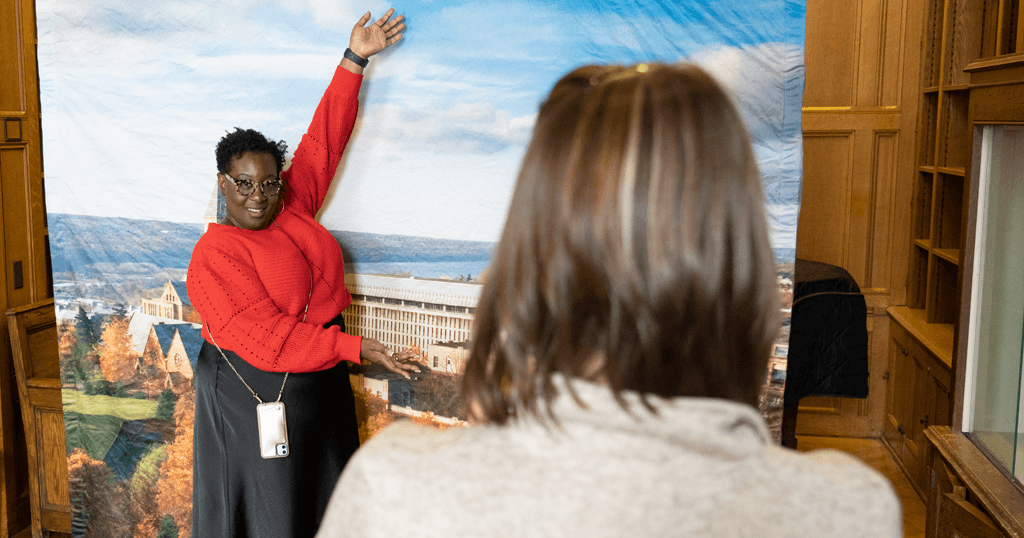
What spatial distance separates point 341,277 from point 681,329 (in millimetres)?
1808

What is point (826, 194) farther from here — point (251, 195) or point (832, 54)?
point (251, 195)

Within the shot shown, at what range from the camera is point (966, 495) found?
74.6 inches

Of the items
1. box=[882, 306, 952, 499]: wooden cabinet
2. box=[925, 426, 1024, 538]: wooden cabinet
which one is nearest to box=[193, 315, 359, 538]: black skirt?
box=[925, 426, 1024, 538]: wooden cabinet

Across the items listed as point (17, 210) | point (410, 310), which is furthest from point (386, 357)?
point (17, 210)

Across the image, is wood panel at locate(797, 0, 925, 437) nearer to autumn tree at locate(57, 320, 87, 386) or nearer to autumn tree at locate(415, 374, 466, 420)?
autumn tree at locate(415, 374, 466, 420)

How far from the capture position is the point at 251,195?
6.70 feet

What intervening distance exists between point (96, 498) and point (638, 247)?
2.64m

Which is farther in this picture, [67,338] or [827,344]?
[827,344]

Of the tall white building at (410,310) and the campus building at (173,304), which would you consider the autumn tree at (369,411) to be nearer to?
the tall white building at (410,310)

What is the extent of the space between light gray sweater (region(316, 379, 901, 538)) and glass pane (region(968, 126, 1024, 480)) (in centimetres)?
137

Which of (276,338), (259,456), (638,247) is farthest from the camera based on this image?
(259,456)

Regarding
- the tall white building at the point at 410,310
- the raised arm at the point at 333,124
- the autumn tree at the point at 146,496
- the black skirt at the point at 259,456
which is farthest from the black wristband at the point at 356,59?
the autumn tree at the point at 146,496

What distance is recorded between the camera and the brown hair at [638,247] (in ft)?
1.82

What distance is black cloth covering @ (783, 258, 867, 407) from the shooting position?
287cm
